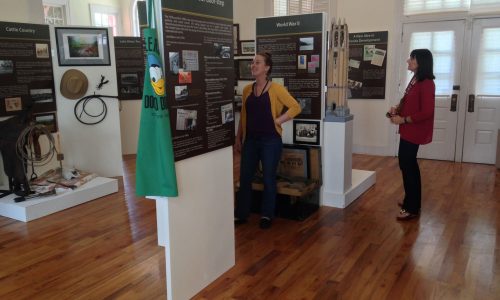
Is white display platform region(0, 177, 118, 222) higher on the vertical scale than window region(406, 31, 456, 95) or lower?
lower

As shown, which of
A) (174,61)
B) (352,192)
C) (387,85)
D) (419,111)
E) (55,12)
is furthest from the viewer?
(55,12)

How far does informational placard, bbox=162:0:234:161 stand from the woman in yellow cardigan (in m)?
0.81

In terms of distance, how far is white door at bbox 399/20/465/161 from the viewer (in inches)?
262

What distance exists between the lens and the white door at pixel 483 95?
6422 millimetres

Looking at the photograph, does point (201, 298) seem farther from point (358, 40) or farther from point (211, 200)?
point (358, 40)

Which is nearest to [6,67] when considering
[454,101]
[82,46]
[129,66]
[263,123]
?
[82,46]

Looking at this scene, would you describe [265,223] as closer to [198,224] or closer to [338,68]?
[198,224]

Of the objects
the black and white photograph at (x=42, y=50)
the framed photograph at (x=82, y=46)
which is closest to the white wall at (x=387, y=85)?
the framed photograph at (x=82, y=46)

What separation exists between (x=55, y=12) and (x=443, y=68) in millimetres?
6917

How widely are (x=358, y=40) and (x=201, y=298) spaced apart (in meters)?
5.68

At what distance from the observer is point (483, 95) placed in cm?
660

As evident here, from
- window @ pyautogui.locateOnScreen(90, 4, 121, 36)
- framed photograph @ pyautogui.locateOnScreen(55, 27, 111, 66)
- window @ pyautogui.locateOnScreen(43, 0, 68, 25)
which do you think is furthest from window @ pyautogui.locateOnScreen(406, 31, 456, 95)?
window @ pyautogui.locateOnScreen(43, 0, 68, 25)

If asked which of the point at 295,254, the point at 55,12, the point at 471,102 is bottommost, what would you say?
the point at 295,254

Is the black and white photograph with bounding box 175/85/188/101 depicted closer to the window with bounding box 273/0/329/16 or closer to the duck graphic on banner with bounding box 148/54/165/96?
the duck graphic on banner with bounding box 148/54/165/96
